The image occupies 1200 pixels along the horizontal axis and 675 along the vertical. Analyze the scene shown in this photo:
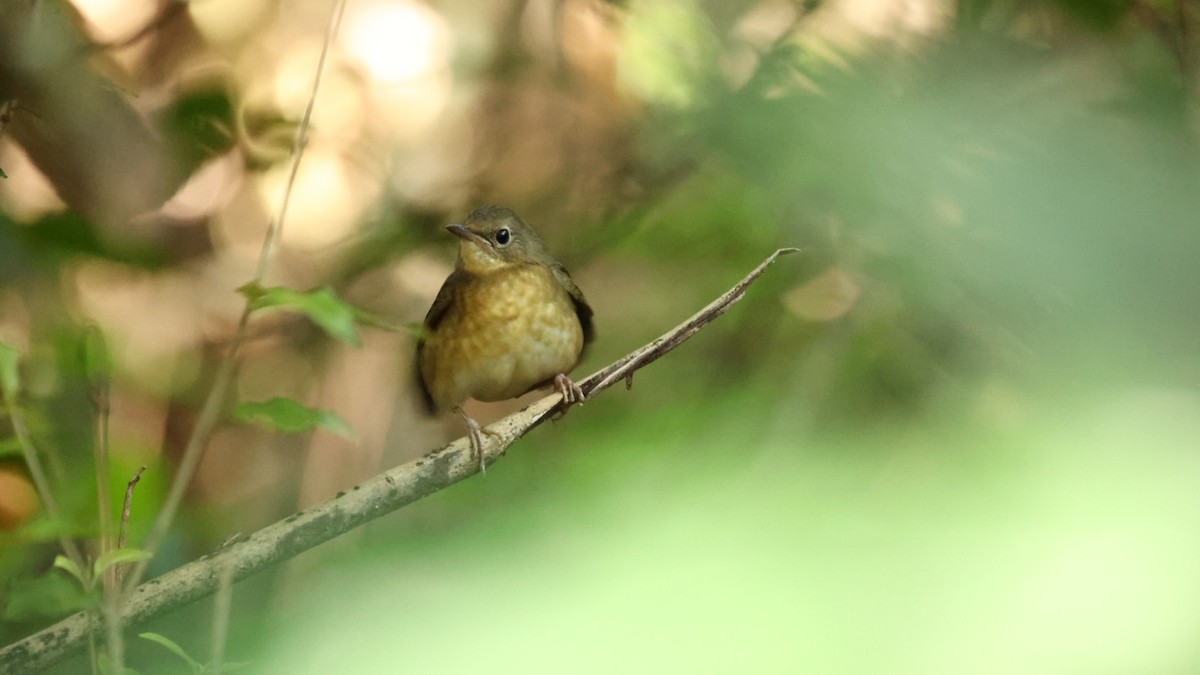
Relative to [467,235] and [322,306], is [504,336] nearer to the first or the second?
[467,235]

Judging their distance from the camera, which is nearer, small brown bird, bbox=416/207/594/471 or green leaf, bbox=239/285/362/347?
green leaf, bbox=239/285/362/347

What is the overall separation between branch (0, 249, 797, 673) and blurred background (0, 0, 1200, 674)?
6 centimetres

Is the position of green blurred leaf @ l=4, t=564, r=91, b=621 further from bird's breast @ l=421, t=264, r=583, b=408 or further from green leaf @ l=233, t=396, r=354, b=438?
bird's breast @ l=421, t=264, r=583, b=408

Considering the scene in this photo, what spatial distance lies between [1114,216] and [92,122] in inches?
76.1

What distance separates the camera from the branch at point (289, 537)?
101cm

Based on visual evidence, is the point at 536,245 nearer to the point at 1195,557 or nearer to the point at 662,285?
the point at 662,285

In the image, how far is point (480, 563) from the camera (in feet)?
1.41

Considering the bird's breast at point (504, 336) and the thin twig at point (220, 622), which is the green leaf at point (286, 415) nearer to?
the thin twig at point (220, 622)

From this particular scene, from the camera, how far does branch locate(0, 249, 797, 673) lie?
1010 millimetres

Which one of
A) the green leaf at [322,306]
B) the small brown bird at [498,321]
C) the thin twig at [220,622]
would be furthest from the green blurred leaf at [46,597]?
the small brown bird at [498,321]

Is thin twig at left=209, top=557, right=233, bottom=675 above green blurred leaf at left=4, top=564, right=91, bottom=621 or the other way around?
the other way around

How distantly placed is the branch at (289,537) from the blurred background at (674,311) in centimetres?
6

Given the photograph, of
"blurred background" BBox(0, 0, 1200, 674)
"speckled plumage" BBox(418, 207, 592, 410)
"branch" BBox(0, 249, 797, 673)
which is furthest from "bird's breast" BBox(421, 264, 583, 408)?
"branch" BBox(0, 249, 797, 673)

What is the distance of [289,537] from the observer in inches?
40.6
